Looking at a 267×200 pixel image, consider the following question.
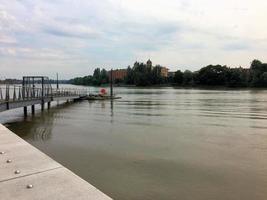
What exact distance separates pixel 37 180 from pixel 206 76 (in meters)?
135

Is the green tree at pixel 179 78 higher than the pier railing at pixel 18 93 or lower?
higher

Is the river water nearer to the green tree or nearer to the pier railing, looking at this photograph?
the pier railing

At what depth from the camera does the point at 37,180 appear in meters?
5.84

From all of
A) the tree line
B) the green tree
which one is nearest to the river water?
the tree line

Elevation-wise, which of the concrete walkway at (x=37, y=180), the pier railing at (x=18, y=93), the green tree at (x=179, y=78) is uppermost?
the green tree at (x=179, y=78)

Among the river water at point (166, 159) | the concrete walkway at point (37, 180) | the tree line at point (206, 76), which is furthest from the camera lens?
the tree line at point (206, 76)

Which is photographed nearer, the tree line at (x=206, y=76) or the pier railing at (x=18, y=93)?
the pier railing at (x=18, y=93)

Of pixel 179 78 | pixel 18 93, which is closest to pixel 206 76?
pixel 179 78

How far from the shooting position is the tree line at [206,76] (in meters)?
126

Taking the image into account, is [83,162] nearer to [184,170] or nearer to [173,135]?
[184,170]

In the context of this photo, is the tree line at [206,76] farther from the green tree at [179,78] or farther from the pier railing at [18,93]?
the pier railing at [18,93]

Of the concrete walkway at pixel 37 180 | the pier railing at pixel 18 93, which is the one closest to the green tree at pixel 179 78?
the pier railing at pixel 18 93

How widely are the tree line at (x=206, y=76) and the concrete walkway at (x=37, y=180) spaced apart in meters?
121

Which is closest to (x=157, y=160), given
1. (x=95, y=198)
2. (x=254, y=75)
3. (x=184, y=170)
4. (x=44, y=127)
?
(x=184, y=170)
